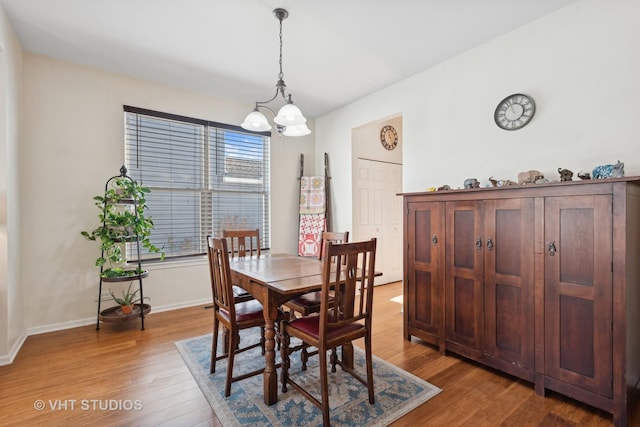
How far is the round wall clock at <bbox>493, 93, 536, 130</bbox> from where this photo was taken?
101 inches

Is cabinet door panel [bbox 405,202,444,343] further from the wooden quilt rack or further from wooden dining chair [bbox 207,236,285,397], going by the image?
the wooden quilt rack

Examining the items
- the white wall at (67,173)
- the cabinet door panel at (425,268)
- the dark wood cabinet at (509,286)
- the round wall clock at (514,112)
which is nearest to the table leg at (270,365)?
the cabinet door panel at (425,268)

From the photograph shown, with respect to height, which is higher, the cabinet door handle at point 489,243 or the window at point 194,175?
the window at point 194,175

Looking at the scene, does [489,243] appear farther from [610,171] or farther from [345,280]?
[345,280]

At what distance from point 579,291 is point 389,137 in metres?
3.76

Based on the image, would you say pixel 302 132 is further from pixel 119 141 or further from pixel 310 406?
pixel 119 141

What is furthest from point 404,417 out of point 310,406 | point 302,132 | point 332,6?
point 332,6

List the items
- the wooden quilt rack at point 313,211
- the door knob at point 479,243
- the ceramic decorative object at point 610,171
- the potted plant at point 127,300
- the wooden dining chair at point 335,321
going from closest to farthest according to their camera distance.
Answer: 1. the wooden dining chair at point 335,321
2. the ceramic decorative object at point 610,171
3. the door knob at point 479,243
4. the potted plant at point 127,300
5. the wooden quilt rack at point 313,211

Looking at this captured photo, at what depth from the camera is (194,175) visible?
13.1 feet

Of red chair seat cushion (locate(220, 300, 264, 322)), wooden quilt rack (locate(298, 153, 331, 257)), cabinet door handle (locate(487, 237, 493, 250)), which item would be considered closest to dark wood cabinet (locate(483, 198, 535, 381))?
cabinet door handle (locate(487, 237, 493, 250))

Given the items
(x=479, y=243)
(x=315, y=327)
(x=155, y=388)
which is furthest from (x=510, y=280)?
(x=155, y=388)

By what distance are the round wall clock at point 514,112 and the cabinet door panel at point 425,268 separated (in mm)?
970

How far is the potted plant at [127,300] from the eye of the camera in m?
3.23

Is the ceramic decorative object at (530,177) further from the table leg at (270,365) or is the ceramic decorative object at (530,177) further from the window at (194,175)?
the window at (194,175)
